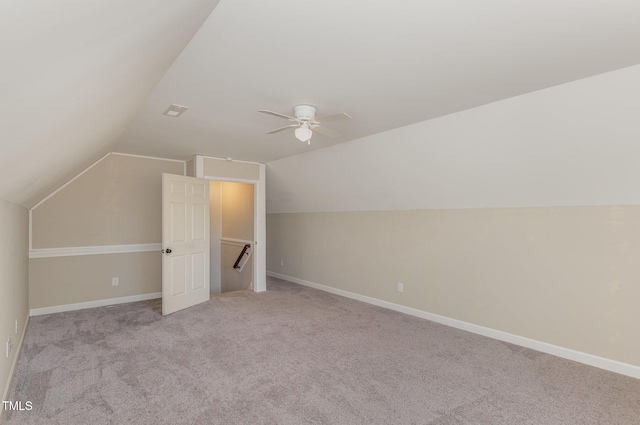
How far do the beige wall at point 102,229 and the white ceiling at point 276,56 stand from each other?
260 centimetres

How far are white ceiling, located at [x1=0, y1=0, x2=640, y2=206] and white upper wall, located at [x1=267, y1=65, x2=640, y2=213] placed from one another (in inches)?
8.4

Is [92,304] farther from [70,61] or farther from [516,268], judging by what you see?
[516,268]

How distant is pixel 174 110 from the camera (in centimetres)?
317

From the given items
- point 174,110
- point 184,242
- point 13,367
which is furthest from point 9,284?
point 184,242

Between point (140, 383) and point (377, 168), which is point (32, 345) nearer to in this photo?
point (140, 383)

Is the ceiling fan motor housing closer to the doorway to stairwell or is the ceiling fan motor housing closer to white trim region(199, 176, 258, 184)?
white trim region(199, 176, 258, 184)

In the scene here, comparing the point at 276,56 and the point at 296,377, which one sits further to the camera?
the point at 296,377

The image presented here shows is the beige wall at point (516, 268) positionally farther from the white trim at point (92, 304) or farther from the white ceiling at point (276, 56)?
the white trim at point (92, 304)

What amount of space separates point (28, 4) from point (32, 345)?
4.14 m

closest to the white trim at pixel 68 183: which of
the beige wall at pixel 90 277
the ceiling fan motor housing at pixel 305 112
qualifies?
the beige wall at pixel 90 277

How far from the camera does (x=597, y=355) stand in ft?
10.1

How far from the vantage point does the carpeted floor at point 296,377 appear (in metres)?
2.33

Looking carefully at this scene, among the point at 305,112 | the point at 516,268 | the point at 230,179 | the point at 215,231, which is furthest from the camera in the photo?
the point at 215,231

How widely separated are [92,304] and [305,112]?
14.5 feet
